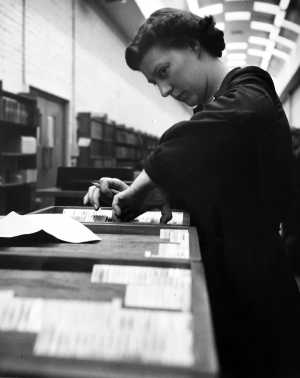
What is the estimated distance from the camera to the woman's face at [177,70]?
4.13 feet

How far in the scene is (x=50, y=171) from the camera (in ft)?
21.0

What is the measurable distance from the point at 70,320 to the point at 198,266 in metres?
0.28

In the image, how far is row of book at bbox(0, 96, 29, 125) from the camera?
177 inches

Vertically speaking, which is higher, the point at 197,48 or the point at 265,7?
the point at 265,7

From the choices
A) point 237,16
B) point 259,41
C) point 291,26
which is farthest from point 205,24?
point 259,41

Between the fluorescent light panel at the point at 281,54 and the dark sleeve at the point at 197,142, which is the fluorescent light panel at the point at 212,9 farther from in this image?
the dark sleeve at the point at 197,142

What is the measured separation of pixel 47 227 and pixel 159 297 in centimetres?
50

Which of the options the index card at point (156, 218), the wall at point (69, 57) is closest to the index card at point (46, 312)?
the index card at point (156, 218)

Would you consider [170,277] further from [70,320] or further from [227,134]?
[227,134]

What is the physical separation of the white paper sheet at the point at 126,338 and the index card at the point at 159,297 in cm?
4

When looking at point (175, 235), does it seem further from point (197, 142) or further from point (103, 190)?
point (103, 190)

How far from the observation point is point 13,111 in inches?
186

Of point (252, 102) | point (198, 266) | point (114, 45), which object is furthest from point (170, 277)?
point (114, 45)

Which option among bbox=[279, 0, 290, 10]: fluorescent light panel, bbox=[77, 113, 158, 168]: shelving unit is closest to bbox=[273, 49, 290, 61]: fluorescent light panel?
bbox=[279, 0, 290, 10]: fluorescent light panel
